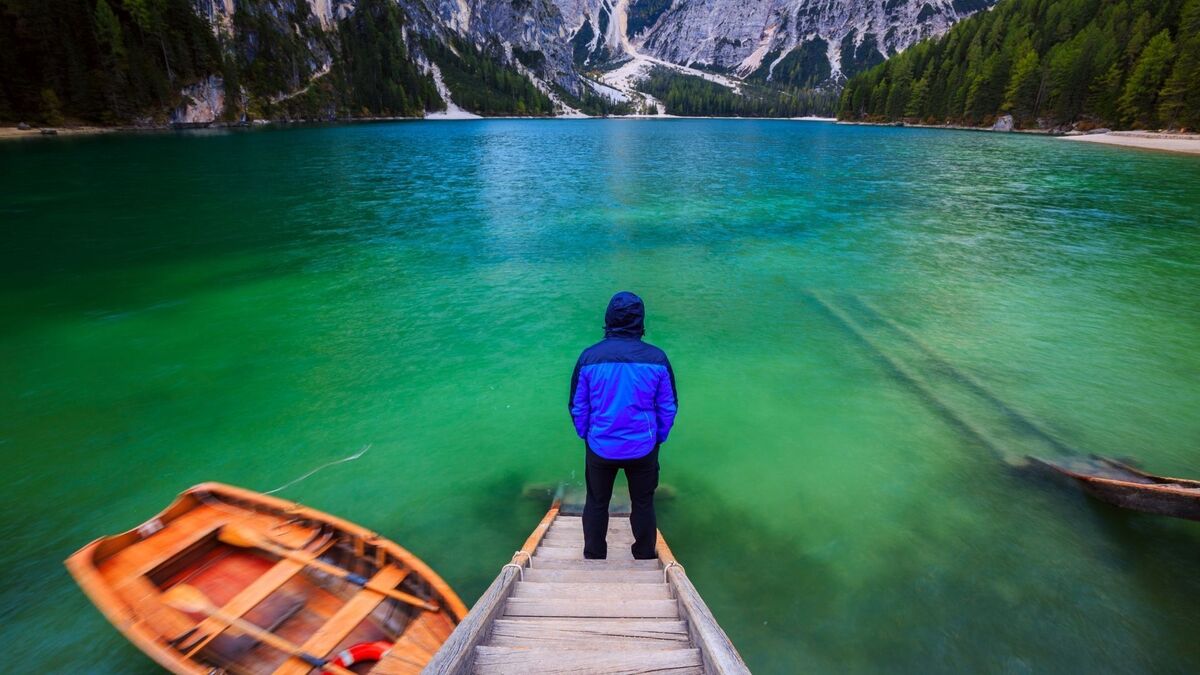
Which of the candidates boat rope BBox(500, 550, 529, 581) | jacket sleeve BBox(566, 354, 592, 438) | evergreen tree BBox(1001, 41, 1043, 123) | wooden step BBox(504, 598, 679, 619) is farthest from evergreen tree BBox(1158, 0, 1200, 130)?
boat rope BBox(500, 550, 529, 581)

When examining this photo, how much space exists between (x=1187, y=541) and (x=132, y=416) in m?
18.5

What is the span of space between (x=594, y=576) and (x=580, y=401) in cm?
188

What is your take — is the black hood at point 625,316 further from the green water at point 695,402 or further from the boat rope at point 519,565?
the green water at point 695,402

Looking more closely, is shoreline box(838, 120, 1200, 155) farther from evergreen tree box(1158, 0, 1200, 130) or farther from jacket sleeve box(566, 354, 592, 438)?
jacket sleeve box(566, 354, 592, 438)

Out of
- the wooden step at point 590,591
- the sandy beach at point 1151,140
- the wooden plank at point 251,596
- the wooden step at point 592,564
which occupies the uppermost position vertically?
the sandy beach at point 1151,140

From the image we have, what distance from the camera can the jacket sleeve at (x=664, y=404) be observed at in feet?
16.1

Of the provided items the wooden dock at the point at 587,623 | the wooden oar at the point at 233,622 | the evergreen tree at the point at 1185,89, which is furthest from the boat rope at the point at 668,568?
the evergreen tree at the point at 1185,89

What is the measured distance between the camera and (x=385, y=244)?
25469mm

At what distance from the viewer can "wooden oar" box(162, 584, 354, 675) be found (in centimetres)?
466

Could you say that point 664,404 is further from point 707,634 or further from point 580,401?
point 707,634

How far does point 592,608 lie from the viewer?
14.7 ft

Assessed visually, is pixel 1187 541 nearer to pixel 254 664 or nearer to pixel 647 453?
pixel 647 453

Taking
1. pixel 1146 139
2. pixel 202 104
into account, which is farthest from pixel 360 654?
pixel 202 104

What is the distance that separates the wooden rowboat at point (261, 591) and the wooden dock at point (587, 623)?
952mm
